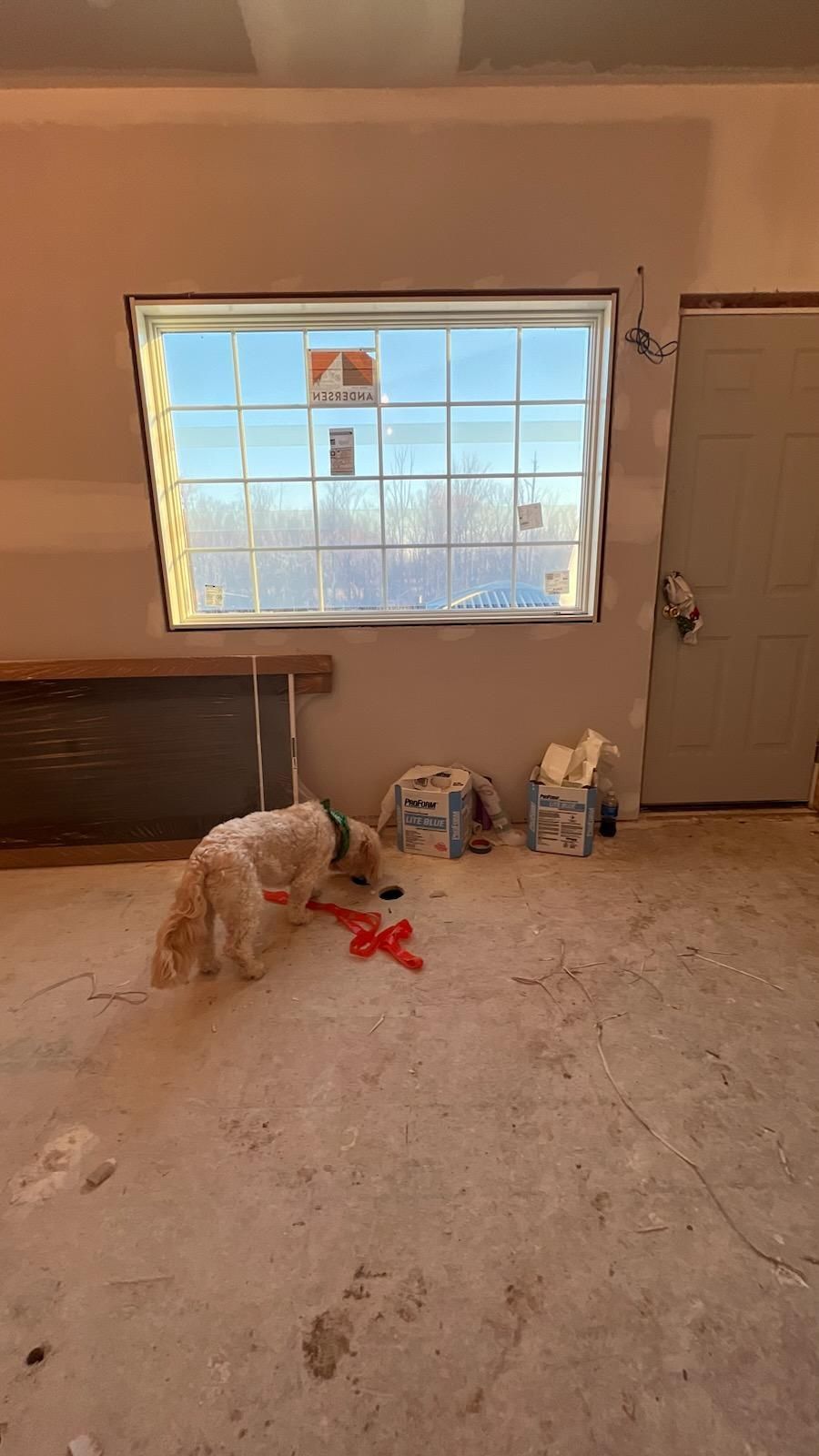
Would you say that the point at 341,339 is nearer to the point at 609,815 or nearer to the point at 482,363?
the point at 482,363

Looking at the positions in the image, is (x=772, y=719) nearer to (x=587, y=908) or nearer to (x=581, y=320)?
(x=587, y=908)

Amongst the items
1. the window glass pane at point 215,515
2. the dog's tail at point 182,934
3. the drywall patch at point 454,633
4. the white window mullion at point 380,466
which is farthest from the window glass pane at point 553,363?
the dog's tail at point 182,934

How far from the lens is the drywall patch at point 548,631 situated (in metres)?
2.73

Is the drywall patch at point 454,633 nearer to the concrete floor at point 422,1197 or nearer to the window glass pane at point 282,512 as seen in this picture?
Answer: the window glass pane at point 282,512

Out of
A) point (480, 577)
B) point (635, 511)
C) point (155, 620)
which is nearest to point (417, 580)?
point (480, 577)

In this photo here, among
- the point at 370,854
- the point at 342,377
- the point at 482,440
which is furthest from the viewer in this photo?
the point at 482,440

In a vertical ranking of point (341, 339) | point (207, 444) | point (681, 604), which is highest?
point (341, 339)

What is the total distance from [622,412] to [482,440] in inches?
20.3

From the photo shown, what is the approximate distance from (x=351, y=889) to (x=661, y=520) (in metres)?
1.83

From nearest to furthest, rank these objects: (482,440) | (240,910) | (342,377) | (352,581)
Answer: (240,910)
(342,377)
(482,440)
(352,581)

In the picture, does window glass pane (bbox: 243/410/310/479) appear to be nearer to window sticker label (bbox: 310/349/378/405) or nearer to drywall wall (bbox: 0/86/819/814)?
window sticker label (bbox: 310/349/378/405)

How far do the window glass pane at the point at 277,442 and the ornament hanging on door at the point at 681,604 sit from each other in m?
1.48

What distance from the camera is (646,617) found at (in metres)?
2.74

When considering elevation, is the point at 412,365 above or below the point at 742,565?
above
